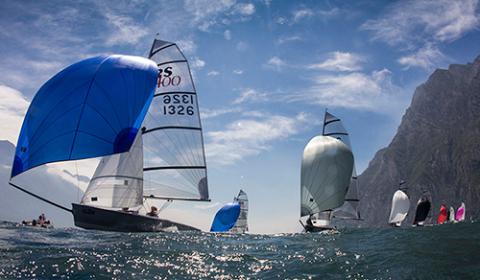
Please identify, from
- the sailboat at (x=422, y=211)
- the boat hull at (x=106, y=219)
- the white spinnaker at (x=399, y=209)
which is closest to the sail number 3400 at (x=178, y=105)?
the boat hull at (x=106, y=219)

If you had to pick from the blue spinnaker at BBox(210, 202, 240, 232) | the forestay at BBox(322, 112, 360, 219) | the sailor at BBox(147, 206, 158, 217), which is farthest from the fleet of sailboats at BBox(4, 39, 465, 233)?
the blue spinnaker at BBox(210, 202, 240, 232)

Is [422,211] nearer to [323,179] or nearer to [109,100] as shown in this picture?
[323,179]

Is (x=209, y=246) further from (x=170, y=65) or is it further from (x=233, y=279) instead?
(x=170, y=65)

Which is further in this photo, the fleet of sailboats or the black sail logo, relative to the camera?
the black sail logo

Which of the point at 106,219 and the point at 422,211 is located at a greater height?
the point at 422,211

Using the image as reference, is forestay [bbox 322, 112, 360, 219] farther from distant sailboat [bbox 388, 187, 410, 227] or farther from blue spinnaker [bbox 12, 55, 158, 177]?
blue spinnaker [bbox 12, 55, 158, 177]

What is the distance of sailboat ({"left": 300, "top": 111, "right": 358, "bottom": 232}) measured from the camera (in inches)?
1499

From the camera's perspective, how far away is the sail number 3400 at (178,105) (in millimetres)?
30609

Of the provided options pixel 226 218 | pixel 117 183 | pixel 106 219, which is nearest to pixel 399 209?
pixel 226 218

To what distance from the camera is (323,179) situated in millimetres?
38562

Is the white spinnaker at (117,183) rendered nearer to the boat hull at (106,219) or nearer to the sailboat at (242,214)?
the boat hull at (106,219)

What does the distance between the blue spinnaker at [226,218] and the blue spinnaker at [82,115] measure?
4120 cm

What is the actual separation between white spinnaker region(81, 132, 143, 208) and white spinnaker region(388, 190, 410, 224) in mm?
29737

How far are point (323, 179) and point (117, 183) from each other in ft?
67.8
